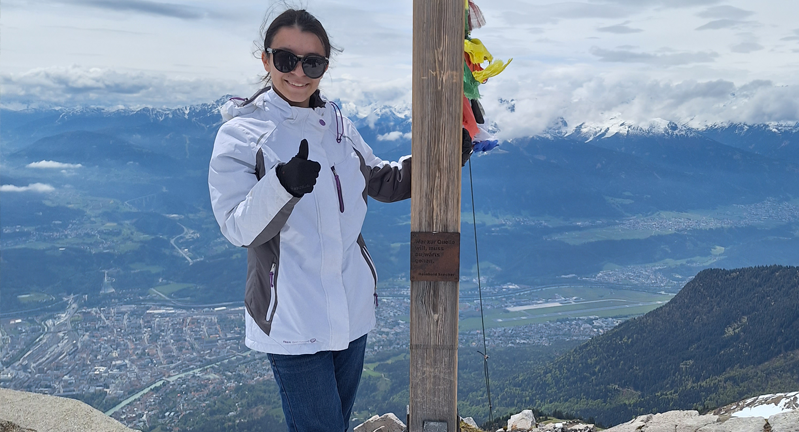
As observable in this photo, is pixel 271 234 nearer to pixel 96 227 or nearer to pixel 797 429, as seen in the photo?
pixel 797 429

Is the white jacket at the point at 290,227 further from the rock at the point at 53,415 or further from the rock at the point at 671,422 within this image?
the rock at the point at 53,415

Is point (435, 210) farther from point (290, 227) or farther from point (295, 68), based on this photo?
point (295, 68)

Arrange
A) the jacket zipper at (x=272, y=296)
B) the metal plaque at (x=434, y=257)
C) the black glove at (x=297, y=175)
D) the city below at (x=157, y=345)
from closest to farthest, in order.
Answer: the black glove at (x=297, y=175), the jacket zipper at (x=272, y=296), the metal plaque at (x=434, y=257), the city below at (x=157, y=345)

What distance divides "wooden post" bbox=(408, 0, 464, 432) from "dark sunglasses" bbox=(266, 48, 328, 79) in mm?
420

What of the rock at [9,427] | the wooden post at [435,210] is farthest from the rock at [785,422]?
the rock at [9,427]

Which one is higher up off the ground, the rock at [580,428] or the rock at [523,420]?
the rock at [580,428]

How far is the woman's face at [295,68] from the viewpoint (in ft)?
8.18

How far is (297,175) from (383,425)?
513cm

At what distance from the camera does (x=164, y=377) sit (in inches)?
3570

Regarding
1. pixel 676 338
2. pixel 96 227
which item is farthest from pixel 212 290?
pixel 676 338

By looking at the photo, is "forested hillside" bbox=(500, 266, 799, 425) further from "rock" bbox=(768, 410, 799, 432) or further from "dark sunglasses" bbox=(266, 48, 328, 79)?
"dark sunglasses" bbox=(266, 48, 328, 79)

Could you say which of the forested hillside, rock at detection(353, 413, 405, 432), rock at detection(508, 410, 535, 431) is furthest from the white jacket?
the forested hillside

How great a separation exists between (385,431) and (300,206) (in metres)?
4.64

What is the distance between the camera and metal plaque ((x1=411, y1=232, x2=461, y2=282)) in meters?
2.63
